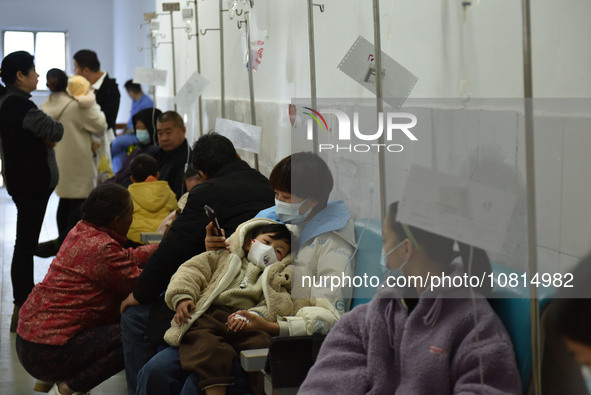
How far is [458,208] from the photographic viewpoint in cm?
142

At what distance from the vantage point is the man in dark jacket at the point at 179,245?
258cm

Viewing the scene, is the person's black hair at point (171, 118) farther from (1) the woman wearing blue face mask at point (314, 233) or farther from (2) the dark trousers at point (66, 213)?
(1) the woman wearing blue face mask at point (314, 233)

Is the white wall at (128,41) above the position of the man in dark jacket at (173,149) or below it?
above

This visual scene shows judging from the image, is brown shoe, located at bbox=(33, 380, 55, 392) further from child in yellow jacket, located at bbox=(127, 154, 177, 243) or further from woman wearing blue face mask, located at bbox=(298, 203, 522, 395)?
woman wearing blue face mask, located at bbox=(298, 203, 522, 395)

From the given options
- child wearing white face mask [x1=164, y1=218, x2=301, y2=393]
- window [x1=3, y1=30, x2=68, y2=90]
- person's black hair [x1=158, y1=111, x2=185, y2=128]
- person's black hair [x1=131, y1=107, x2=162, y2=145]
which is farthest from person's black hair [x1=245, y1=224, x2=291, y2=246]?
window [x1=3, y1=30, x2=68, y2=90]

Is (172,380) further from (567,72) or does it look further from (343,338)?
(567,72)

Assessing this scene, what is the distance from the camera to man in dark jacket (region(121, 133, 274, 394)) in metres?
2.58

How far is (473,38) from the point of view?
6.10 ft

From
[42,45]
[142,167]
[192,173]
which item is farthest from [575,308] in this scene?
[42,45]

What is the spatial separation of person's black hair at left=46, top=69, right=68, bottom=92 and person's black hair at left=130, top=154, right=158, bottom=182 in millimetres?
1293

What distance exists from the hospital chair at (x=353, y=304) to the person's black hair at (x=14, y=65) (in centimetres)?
231

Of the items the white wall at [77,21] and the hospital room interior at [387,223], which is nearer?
the hospital room interior at [387,223]

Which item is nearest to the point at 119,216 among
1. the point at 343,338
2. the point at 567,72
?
the point at 343,338

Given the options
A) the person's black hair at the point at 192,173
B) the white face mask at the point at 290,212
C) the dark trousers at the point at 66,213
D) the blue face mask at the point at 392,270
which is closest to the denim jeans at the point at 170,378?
the white face mask at the point at 290,212
